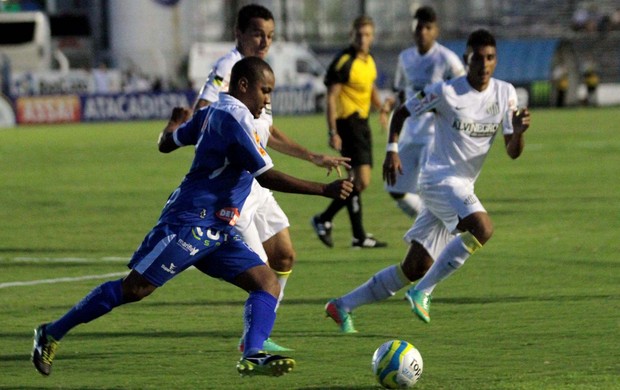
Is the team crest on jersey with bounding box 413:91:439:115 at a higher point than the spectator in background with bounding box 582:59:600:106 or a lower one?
higher

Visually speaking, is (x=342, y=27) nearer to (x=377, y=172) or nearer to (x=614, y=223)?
(x=377, y=172)

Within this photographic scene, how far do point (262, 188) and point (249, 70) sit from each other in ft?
5.25

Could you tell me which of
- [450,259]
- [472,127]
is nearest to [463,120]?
[472,127]

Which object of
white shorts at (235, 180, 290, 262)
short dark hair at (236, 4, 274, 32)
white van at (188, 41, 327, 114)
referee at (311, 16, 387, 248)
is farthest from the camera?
white van at (188, 41, 327, 114)

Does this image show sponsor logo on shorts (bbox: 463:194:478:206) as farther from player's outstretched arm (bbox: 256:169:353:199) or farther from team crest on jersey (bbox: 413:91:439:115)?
player's outstretched arm (bbox: 256:169:353:199)

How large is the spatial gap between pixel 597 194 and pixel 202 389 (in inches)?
487

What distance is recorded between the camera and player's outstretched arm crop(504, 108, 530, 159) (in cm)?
911

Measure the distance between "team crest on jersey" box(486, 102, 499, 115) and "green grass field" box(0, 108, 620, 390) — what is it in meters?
1.41

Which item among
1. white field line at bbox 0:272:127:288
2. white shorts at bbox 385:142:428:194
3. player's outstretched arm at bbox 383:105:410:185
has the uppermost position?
player's outstretched arm at bbox 383:105:410:185

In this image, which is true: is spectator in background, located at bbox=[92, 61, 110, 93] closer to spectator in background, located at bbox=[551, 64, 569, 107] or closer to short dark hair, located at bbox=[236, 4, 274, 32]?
spectator in background, located at bbox=[551, 64, 569, 107]

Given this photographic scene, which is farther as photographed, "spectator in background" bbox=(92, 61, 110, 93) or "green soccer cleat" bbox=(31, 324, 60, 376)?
"spectator in background" bbox=(92, 61, 110, 93)

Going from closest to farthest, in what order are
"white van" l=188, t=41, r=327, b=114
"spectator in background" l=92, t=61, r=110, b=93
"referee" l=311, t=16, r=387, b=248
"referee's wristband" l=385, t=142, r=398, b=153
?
"referee's wristband" l=385, t=142, r=398, b=153
"referee" l=311, t=16, r=387, b=248
"white van" l=188, t=41, r=327, b=114
"spectator in background" l=92, t=61, r=110, b=93

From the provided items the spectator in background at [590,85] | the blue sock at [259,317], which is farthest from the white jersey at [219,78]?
the spectator in background at [590,85]

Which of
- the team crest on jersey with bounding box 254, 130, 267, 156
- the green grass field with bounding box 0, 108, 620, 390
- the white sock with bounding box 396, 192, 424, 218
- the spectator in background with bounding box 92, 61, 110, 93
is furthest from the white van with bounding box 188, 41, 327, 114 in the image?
the team crest on jersey with bounding box 254, 130, 267, 156
